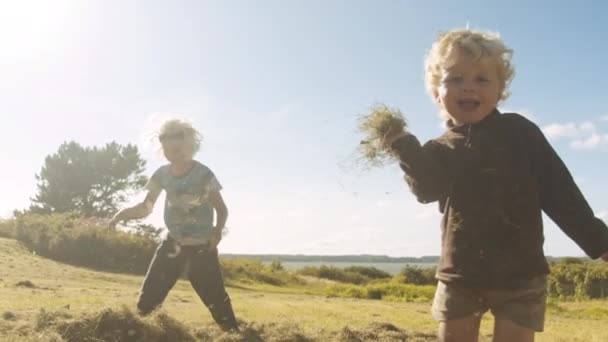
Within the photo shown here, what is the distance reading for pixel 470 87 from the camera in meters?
3.70

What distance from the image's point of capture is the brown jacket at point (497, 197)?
3.48 metres

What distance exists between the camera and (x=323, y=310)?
8688 mm

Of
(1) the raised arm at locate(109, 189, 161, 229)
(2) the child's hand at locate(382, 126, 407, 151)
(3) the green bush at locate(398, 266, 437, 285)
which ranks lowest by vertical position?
(3) the green bush at locate(398, 266, 437, 285)

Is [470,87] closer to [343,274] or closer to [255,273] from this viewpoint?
[255,273]

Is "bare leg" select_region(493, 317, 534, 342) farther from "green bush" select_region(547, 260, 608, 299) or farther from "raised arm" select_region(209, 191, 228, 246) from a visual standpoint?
"green bush" select_region(547, 260, 608, 299)

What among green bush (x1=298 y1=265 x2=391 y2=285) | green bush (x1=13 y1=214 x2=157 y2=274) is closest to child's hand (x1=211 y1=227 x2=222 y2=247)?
green bush (x1=13 y1=214 x2=157 y2=274)

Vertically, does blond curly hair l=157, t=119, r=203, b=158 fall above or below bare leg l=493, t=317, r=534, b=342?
above

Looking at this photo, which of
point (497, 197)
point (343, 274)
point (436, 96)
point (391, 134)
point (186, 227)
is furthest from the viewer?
point (343, 274)

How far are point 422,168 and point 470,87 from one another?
556mm

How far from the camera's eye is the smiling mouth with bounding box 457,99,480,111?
3.72 metres

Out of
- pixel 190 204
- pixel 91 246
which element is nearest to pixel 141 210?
pixel 190 204

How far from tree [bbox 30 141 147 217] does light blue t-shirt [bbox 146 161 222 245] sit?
4094 centimetres

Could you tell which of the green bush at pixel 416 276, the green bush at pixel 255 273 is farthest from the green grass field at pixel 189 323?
the green bush at pixel 416 276

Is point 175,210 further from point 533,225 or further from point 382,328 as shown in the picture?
point 533,225
